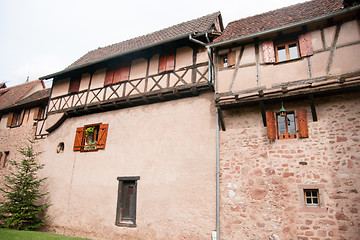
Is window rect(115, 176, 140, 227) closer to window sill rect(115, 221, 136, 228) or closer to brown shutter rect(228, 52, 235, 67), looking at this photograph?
window sill rect(115, 221, 136, 228)

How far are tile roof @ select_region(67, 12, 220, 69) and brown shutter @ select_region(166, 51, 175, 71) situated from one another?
0.86 metres

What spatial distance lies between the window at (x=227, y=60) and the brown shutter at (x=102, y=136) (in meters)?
5.49

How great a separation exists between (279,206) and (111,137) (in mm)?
6865

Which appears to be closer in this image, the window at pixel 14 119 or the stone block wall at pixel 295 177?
the stone block wall at pixel 295 177

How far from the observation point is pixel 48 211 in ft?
37.4

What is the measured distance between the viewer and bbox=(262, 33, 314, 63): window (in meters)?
7.50

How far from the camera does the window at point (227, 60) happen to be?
8502mm

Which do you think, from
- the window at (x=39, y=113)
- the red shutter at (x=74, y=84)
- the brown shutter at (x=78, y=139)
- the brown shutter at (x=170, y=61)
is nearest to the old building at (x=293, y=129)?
the brown shutter at (x=170, y=61)

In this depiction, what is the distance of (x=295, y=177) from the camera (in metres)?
7.05

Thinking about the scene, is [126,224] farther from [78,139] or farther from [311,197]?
[311,197]

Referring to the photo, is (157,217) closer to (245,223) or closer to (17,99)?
(245,223)

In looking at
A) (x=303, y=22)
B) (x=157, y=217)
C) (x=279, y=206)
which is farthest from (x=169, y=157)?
(x=303, y=22)

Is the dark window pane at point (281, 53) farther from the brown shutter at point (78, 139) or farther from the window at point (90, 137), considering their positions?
the brown shutter at point (78, 139)

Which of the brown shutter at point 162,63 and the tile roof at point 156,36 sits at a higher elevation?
the tile roof at point 156,36
